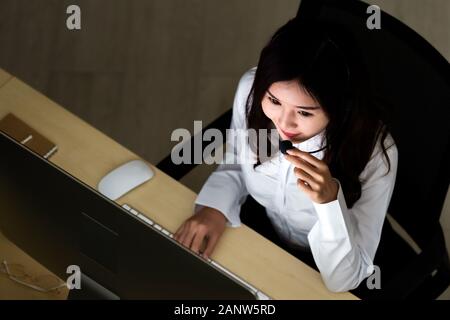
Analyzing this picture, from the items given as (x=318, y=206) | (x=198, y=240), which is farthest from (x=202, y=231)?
(x=318, y=206)

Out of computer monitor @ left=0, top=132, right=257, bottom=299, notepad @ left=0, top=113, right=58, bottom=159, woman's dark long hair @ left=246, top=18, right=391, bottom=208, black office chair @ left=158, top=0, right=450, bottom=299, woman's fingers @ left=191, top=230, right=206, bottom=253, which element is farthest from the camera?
notepad @ left=0, top=113, right=58, bottom=159

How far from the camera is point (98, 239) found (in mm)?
986

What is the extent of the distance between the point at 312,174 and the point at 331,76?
0.20m

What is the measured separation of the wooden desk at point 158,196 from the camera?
1.38 meters

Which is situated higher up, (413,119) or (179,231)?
(413,119)

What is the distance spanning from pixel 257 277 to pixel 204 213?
200mm

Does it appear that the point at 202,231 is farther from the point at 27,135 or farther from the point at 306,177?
the point at 27,135

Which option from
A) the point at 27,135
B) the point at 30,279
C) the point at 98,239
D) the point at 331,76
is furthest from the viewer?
the point at 27,135

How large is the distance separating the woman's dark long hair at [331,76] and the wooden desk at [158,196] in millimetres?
293

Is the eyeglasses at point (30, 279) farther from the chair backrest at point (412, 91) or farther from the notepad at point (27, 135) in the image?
the chair backrest at point (412, 91)

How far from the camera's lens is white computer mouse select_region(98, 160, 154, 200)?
147 cm

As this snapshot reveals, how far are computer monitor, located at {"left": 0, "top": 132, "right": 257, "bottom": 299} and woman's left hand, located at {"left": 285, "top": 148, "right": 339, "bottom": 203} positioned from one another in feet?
1.26

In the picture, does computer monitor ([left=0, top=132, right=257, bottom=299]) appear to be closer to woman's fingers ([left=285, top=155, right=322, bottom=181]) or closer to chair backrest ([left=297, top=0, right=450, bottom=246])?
woman's fingers ([left=285, top=155, right=322, bottom=181])

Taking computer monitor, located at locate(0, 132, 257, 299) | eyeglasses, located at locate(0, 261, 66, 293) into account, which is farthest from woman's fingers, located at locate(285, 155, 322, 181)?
eyeglasses, located at locate(0, 261, 66, 293)
